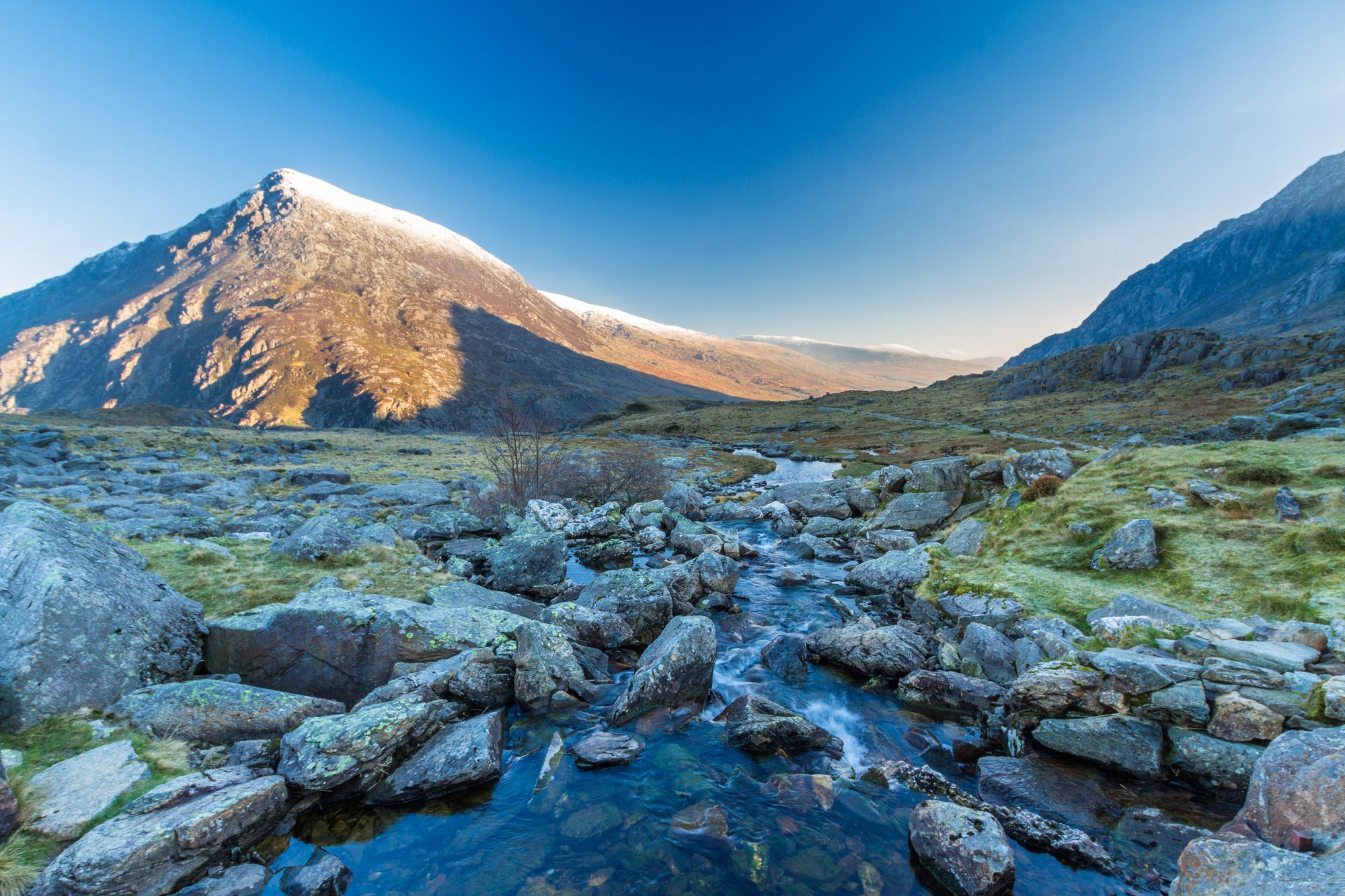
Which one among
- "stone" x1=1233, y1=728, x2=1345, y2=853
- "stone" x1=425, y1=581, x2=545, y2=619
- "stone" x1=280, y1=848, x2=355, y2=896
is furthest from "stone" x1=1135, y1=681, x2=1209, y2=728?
"stone" x1=425, y1=581, x2=545, y2=619

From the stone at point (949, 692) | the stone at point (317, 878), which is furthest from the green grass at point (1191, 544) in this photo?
the stone at point (317, 878)

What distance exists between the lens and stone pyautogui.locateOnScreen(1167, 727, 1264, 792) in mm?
8367

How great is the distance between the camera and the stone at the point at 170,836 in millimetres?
6176

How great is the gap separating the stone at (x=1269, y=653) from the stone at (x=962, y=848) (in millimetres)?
6415

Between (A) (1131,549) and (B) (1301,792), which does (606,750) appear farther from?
(A) (1131,549)

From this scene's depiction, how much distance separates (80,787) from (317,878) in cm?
373

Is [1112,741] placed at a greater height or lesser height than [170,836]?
lesser

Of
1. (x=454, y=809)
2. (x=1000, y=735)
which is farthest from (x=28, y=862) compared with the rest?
(x=1000, y=735)

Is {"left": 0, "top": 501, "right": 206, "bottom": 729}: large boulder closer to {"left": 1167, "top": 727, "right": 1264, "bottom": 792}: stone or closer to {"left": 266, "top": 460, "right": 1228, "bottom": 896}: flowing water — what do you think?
{"left": 266, "top": 460, "right": 1228, "bottom": 896}: flowing water

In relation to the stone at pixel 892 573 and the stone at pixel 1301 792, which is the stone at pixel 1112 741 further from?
the stone at pixel 892 573

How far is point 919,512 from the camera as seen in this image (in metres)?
26.7

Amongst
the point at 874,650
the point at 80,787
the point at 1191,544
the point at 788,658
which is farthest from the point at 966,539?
the point at 80,787

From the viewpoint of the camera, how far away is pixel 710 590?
66.6 feet

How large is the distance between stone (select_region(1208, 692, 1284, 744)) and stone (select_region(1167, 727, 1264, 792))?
152 mm
